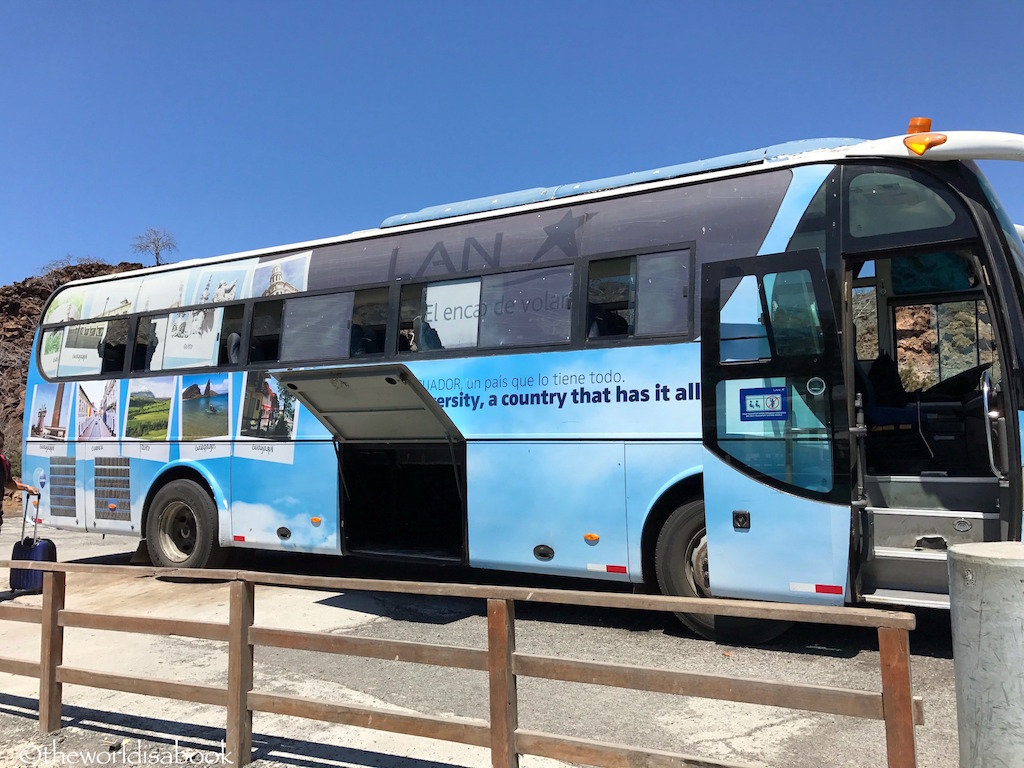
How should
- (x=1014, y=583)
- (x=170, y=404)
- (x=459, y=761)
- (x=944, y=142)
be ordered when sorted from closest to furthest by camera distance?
1. (x=1014, y=583)
2. (x=459, y=761)
3. (x=944, y=142)
4. (x=170, y=404)

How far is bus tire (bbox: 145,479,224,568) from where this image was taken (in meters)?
9.01

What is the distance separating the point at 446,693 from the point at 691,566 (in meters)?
2.23

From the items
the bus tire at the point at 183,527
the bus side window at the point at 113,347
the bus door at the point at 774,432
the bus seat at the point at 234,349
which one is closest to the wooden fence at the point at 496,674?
the bus door at the point at 774,432

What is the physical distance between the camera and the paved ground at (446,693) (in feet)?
13.9

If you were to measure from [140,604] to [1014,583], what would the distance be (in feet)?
27.0

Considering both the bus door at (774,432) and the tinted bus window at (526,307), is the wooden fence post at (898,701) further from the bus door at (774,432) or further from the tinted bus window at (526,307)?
the tinted bus window at (526,307)

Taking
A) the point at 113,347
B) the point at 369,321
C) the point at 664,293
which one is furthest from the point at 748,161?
the point at 113,347

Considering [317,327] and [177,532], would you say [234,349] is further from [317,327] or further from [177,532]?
[177,532]

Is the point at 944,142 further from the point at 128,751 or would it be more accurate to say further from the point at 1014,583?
the point at 128,751

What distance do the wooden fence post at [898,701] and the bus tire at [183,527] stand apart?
25.7 ft

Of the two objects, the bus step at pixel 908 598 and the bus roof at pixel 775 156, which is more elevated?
the bus roof at pixel 775 156

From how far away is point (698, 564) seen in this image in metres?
6.18

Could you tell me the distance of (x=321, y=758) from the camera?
4168 mm

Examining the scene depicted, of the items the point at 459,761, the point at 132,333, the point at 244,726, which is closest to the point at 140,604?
the point at 132,333
